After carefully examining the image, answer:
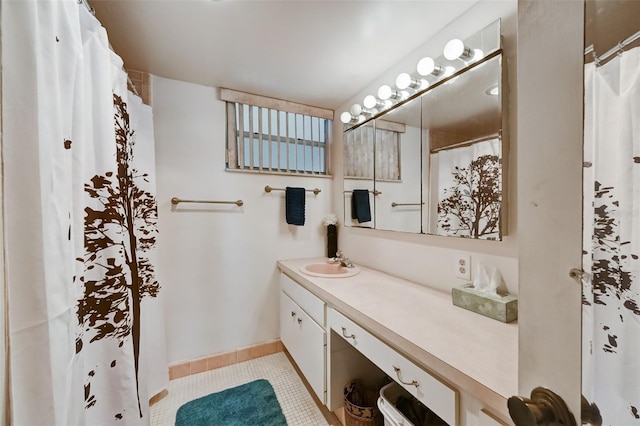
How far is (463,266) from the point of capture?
122 centimetres

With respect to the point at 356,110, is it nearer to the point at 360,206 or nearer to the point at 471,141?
the point at 360,206

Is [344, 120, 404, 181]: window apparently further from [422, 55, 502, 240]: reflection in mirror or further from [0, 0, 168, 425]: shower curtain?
[0, 0, 168, 425]: shower curtain

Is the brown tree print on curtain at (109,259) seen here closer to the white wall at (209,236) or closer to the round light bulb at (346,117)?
the white wall at (209,236)

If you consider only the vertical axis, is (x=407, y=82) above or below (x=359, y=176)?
above

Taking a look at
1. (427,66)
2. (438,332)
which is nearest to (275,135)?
(427,66)

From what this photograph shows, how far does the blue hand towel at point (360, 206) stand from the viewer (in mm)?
1923

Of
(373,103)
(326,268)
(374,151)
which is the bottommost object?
(326,268)

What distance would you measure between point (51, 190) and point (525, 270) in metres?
1.01

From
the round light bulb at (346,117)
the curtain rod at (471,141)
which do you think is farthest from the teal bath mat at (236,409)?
the round light bulb at (346,117)

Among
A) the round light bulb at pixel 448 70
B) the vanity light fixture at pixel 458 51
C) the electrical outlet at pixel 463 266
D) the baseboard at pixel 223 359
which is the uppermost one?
the vanity light fixture at pixel 458 51

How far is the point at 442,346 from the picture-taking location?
0.81 metres

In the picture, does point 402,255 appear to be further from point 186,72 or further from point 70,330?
point 186,72

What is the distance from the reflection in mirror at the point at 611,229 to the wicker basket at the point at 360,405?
4.10 feet

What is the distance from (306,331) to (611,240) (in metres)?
1.53
